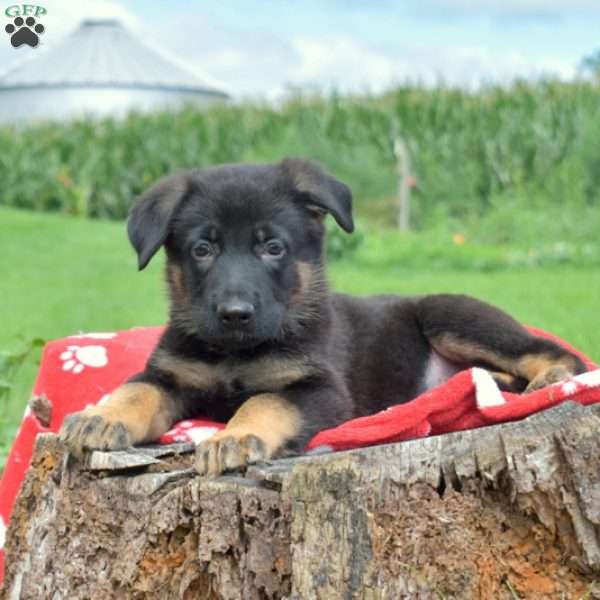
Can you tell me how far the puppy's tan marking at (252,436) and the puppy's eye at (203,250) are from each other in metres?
0.49

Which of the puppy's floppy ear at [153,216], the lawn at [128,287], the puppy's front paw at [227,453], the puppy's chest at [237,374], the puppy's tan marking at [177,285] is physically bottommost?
the lawn at [128,287]

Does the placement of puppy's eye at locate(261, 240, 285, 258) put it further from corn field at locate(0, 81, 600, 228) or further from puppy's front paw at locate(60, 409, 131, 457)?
corn field at locate(0, 81, 600, 228)

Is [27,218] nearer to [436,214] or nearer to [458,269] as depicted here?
[436,214]

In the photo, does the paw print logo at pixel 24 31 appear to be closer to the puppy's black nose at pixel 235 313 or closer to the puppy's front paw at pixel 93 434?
the puppy's black nose at pixel 235 313

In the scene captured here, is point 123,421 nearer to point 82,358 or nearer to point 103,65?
point 82,358

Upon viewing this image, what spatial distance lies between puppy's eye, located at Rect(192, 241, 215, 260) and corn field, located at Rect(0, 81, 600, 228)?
1245 cm

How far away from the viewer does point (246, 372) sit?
362 centimetres

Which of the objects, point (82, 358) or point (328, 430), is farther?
point (82, 358)

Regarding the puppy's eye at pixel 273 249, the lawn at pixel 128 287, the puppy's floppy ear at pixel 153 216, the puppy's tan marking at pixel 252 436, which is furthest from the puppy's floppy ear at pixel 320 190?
the lawn at pixel 128 287

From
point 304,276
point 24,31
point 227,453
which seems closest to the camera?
point 227,453

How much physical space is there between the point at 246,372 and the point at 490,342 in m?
1.22

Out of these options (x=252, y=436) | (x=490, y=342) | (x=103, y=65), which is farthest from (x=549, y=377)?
(x=103, y=65)

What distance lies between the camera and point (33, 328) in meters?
8.43

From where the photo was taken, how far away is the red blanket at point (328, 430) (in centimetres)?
294
